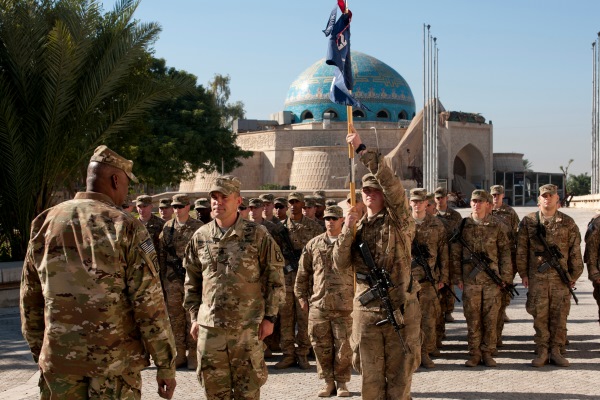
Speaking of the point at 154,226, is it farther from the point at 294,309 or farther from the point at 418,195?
the point at 418,195

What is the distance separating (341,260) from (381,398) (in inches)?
38.7

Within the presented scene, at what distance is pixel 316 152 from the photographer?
4372cm

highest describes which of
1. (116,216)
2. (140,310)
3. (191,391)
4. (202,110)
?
(202,110)

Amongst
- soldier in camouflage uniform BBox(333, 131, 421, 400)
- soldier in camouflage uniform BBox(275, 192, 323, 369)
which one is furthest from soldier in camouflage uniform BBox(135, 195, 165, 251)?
soldier in camouflage uniform BBox(333, 131, 421, 400)

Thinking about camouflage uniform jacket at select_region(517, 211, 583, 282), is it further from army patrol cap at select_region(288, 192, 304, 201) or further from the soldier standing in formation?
the soldier standing in formation

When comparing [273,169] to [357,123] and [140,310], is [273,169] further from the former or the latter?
[140,310]

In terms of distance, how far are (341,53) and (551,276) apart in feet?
11.8

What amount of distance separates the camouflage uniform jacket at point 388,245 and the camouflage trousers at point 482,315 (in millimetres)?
2763

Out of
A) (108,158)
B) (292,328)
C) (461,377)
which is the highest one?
(108,158)

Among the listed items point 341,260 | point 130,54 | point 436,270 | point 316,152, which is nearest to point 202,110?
point 316,152

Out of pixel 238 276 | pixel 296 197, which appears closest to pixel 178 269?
pixel 296 197

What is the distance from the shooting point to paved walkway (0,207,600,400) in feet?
21.4

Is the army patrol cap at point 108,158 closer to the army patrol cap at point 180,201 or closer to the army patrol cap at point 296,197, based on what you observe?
the army patrol cap at point 180,201

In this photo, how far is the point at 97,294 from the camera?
11.8 feet
